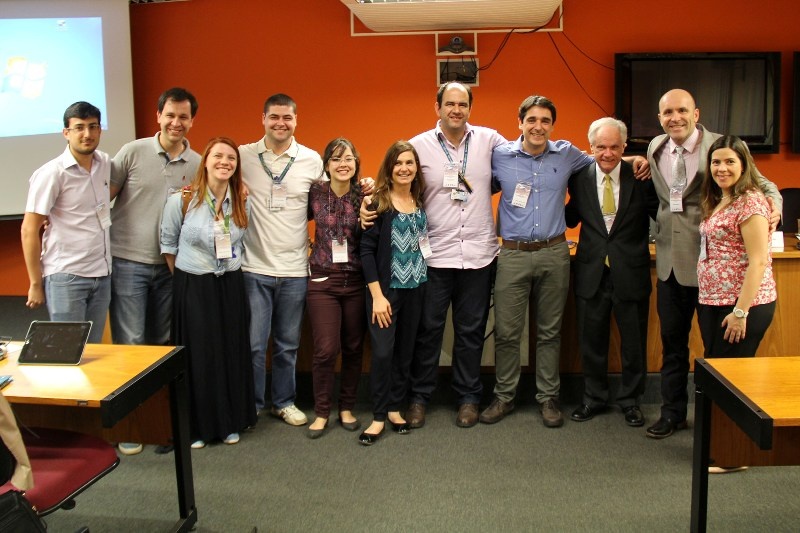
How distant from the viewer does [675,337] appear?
11.0ft

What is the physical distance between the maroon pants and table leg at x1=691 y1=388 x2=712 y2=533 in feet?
5.41

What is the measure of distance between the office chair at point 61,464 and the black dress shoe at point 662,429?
8.07 ft

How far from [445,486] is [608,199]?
1567mm

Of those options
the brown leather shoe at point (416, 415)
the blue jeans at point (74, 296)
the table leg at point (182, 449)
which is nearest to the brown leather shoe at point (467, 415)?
the brown leather shoe at point (416, 415)

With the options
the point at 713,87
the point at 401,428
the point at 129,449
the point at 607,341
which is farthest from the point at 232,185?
the point at 713,87

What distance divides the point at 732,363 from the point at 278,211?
82.2 inches

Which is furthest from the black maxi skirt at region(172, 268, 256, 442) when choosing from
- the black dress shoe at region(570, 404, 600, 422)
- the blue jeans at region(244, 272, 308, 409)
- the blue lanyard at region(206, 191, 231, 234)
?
the black dress shoe at region(570, 404, 600, 422)

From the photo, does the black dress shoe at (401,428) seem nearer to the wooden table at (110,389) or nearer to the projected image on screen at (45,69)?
the wooden table at (110,389)

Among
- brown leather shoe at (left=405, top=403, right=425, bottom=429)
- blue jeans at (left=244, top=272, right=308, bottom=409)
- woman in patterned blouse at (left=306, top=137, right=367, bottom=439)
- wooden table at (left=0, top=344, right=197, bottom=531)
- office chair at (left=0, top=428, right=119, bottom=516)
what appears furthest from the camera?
brown leather shoe at (left=405, top=403, right=425, bottom=429)

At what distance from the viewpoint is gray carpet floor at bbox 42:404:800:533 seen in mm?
2684

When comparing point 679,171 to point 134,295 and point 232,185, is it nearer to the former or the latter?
point 232,185

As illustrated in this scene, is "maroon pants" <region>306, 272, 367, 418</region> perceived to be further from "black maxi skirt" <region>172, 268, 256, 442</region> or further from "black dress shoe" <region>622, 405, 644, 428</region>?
"black dress shoe" <region>622, 405, 644, 428</region>

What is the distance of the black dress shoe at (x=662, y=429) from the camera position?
342 centimetres

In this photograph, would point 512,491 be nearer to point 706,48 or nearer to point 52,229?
point 52,229
